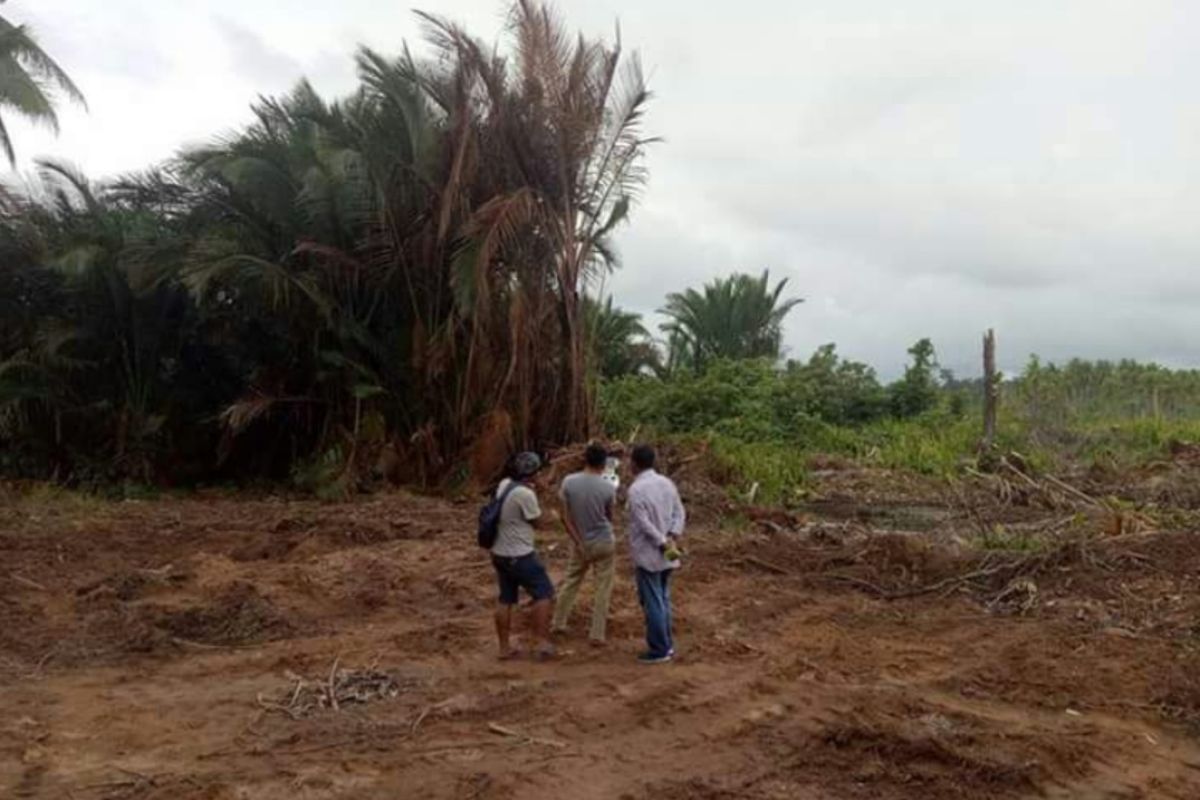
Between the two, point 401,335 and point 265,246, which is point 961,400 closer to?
point 401,335

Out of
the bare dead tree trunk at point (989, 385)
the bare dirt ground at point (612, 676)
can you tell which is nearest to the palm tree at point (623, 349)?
the bare dead tree trunk at point (989, 385)

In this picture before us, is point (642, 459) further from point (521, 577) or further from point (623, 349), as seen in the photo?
point (623, 349)

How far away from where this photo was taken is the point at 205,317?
688 inches

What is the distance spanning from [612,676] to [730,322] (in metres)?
27.5

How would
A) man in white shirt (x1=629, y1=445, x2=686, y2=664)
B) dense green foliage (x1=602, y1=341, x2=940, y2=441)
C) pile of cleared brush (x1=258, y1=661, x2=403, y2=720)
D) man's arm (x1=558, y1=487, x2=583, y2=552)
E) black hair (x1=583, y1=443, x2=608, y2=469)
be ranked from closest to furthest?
pile of cleared brush (x1=258, y1=661, x2=403, y2=720), man in white shirt (x1=629, y1=445, x2=686, y2=664), black hair (x1=583, y1=443, x2=608, y2=469), man's arm (x1=558, y1=487, x2=583, y2=552), dense green foliage (x1=602, y1=341, x2=940, y2=441)


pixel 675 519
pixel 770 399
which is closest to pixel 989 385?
pixel 770 399

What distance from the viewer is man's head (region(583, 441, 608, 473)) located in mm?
7482

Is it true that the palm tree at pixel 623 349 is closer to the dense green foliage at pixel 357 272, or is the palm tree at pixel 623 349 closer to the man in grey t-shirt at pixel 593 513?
the dense green foliage at pixel 357 272

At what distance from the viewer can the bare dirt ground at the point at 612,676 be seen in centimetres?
543

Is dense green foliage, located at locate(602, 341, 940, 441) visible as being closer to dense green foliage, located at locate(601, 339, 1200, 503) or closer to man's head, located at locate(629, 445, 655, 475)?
dense green foliage, located at locate(601, 339, 1200, 503)

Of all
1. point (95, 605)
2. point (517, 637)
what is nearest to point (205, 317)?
point (95, 605)

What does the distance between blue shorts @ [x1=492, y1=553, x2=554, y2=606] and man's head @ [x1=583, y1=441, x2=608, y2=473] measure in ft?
2.29

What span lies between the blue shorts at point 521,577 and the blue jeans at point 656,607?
632 millimetres

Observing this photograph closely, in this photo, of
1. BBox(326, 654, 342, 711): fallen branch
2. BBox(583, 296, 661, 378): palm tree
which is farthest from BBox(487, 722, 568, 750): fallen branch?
BBox(583, 296, 661, 378): palm tree
